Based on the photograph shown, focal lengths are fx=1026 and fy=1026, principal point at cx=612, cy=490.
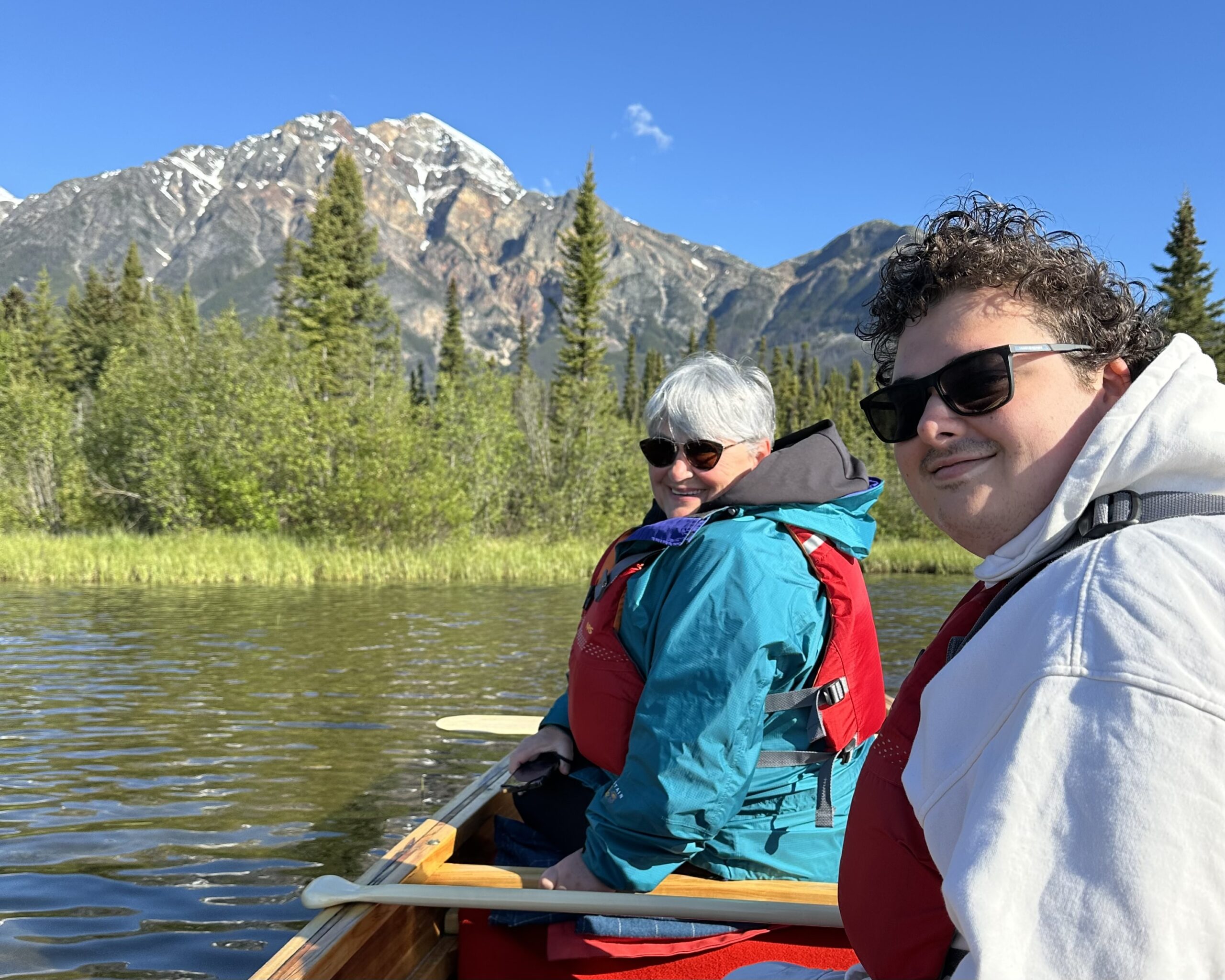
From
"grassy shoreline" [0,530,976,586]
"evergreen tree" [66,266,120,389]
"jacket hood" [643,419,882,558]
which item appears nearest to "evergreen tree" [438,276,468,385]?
"evergreen tree" [66,266,120,389]

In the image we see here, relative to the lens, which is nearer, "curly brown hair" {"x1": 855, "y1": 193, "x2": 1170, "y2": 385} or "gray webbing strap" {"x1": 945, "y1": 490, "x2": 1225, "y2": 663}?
"gray webbing strap" {"x1": 945, "y1": 490, "x2": 1225, "y2": 663}

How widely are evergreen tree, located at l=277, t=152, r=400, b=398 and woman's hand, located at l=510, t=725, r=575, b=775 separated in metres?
30.4

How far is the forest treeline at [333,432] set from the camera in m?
25.2

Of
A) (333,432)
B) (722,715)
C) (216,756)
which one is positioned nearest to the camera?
(722,715)

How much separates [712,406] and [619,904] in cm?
147

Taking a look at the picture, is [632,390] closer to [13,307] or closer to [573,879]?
[13,307]

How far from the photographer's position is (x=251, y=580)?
771 inches

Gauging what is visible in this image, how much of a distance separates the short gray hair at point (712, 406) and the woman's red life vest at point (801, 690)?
0.51m

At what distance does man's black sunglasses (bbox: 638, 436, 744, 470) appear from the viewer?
3.21 m

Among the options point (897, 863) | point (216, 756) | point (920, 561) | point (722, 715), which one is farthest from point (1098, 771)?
point (920, 561)

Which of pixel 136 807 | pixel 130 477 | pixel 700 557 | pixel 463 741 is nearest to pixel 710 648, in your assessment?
pixel 700 557

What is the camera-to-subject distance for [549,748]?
3.20 m

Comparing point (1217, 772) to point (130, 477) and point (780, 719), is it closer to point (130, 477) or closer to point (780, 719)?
point (780, 719)

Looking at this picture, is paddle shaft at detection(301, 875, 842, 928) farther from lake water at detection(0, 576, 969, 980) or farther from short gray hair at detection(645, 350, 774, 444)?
lake water at detection(0, 576, 969, 980)
